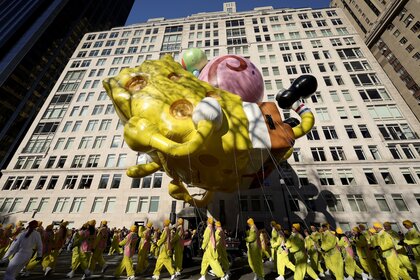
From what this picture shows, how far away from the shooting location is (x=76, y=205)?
24.7m

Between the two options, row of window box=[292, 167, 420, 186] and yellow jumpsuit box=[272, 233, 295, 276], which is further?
row of window box=[292, 167, 420, 186]

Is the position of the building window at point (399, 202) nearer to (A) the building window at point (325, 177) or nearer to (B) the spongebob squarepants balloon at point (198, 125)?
(A) the building window at point (325, 177)

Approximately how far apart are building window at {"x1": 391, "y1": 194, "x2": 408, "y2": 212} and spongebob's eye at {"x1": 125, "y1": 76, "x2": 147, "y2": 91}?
25969mm

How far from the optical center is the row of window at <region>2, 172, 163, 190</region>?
2520 centimetres

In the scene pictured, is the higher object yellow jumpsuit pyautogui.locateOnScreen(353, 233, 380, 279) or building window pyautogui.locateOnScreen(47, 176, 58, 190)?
building window pyautogui.locateOnScreen(47, 176, 58, 190)

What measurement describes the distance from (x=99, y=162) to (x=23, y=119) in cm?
3694

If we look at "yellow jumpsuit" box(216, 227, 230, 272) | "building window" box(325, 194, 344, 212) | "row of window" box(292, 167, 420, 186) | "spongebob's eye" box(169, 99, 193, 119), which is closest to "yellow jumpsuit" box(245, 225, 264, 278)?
"yellow jumpsuit" box(216, 227, 230, 272)

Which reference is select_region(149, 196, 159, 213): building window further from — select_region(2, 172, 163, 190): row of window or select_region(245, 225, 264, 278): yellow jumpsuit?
select_region(245, 225, 264, 278): yellow jumpsuit

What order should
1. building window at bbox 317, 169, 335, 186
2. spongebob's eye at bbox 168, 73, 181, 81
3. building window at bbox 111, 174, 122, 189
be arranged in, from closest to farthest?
spongebob's eye at bbox 168, 73, 181, 81, building window at bbox 317, 169, 335, 186, building window at bbox 111, 174, 122, 189

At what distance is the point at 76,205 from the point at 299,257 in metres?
25.7

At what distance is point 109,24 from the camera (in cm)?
8588

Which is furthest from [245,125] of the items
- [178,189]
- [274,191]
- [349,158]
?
[349,158]

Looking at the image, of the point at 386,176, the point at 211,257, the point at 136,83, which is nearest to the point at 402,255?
the point at 211,257

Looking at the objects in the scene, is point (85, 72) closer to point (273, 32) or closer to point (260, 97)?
point (273, 32)
